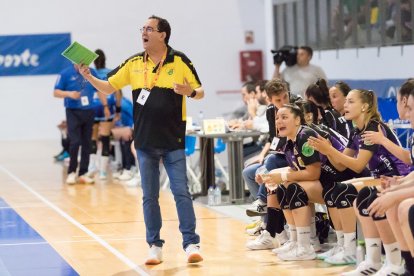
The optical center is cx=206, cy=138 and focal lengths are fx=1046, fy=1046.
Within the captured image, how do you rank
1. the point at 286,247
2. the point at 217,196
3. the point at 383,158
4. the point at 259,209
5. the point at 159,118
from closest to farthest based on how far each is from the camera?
the point at 383,158 < the point at 159,118 < the point at 286,247 < the point at 259,209 < the point at 217,196

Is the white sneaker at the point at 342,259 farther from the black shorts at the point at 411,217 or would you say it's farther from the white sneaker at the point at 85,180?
the white sneaker at the point at 85,180

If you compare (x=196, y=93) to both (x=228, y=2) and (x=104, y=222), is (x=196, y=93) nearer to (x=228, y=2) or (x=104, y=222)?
(x=104, y=222)

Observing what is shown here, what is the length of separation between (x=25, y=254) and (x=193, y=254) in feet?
5.01

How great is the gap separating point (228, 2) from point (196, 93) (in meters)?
15.2

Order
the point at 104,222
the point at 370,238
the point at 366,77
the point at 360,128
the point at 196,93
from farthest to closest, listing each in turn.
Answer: the point at 366,77, the point at 104,222, the point at 196,93, the point at 360,128, the point at 370,238

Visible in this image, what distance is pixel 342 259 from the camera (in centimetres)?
727

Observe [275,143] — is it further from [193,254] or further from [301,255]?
[193,254]

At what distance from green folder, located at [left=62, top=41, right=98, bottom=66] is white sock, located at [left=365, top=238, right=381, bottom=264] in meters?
2.43

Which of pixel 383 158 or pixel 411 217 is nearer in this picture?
pixel 411 217

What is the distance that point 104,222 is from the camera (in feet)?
33.0

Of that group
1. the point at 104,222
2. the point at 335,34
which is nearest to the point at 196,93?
the point at 104,222

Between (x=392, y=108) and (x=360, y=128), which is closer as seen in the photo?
(x=360, y=128)

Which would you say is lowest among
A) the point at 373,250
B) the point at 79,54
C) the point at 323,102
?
the point at 373,250

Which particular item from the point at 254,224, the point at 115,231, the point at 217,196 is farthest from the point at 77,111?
the point at 254,224
